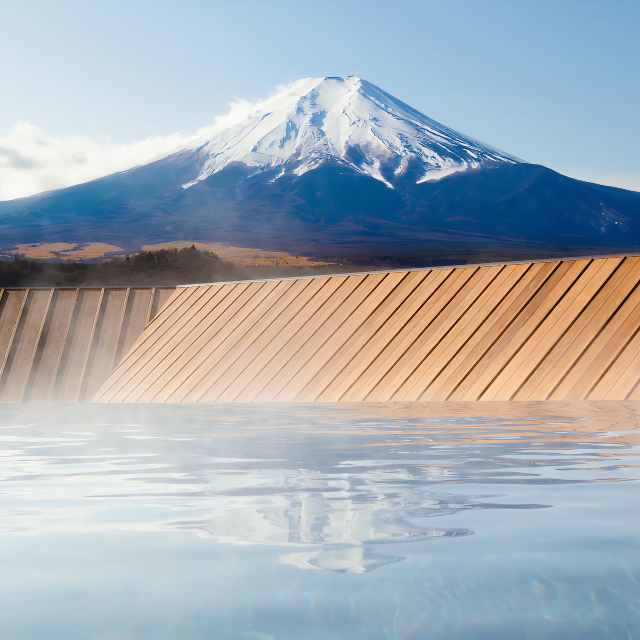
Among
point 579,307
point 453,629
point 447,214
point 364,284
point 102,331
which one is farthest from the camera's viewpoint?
point 447,214

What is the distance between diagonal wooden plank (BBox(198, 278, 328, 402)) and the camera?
1102 cm

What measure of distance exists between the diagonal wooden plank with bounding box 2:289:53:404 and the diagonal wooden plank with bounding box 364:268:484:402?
30.4ft

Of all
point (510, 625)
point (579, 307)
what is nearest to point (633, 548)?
point (510, 625)

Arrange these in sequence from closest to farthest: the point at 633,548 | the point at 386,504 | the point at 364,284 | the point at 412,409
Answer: the point at 633,548, the point at 386,504, the point at 412,409, the point at 364,284

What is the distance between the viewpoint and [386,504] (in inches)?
107

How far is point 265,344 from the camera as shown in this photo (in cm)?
1180

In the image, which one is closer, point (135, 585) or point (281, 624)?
point (281, 624)

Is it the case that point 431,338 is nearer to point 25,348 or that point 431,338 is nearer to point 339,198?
point 25,348

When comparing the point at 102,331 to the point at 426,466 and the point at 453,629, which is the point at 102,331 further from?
the point at 453,629

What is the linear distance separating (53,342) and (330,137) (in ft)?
423

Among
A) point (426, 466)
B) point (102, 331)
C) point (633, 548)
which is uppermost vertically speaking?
point (102, 331)

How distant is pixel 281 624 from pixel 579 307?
27.3 ft

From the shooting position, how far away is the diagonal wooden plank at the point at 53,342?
15547 millimetres

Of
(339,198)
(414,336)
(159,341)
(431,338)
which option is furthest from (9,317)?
(339,198)
